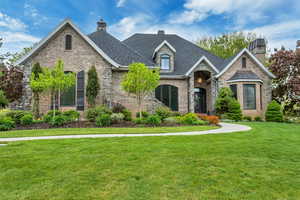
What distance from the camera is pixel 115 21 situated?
62.7 ft

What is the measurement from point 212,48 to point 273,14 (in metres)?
11.8

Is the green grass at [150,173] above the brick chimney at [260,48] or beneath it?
beneath

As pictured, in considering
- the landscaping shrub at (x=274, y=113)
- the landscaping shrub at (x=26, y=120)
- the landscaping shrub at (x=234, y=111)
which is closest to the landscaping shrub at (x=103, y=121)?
the landscaping shrub at (x=26, y=120)

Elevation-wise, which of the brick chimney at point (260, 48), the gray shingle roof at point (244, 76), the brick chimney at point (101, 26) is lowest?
the gray shingle roof at point (244, 76)

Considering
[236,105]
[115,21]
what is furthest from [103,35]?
[236,105]

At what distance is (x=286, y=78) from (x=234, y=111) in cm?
793

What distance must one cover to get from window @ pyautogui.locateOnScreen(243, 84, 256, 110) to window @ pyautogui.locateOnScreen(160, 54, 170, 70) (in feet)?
23.0

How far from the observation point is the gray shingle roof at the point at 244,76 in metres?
15.0

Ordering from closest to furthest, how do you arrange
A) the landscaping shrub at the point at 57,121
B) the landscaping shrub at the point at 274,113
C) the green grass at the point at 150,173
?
1. the green grass at the point at 150,173
2. the landscaping shrub at the point at 57,121
3. the landscaping shrub at the point at 274,113

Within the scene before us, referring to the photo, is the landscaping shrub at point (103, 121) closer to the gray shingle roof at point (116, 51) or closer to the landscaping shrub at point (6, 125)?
the landscaping shrub at point (6, 125)

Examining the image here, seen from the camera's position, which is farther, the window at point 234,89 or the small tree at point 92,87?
the window at point 234,89

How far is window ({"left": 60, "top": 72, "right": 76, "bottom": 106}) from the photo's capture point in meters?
12.8

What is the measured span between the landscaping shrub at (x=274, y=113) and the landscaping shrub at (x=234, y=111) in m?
2.63

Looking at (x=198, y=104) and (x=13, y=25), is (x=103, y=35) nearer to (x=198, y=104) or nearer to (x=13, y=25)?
(x=13, y=25)
